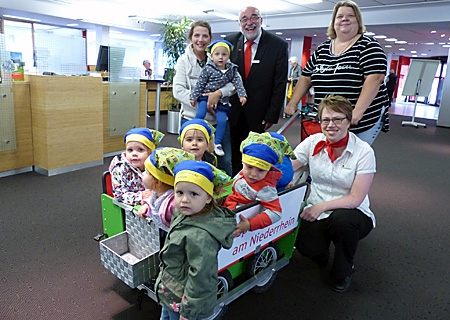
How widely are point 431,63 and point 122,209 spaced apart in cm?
1133

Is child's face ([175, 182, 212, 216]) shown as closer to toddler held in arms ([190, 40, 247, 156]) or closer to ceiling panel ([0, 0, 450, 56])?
toddler held in arms ([190, 40, 247, 156])

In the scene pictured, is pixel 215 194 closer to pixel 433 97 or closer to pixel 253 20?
pixel 253 20

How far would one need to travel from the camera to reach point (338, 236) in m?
2.09

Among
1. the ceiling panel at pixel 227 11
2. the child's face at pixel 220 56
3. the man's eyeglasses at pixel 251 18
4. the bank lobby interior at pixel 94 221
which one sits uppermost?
the ceiling panel at pixel 227 11

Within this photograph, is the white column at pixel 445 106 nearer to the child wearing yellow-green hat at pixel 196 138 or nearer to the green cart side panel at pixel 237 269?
the child wearing yellow-green hat at pixel 196 138

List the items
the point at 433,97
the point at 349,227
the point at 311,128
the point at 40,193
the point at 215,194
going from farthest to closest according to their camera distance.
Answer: the point at 433,97 < the point at 40,193 < the point at 311,128 < the point at 349,227 < the point at 215,194

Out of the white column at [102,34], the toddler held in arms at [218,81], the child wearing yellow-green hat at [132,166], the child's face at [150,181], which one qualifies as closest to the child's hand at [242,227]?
the child's face at [150,181]

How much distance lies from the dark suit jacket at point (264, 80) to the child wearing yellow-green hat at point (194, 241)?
1541mm

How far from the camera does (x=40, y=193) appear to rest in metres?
3.56

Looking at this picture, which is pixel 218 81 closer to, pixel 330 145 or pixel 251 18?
pixel 251 18

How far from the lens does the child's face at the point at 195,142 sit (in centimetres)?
209

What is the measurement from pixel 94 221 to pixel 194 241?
1941 millimetres

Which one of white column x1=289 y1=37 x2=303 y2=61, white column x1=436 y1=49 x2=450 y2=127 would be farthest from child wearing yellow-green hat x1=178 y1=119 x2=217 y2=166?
white column x1=289 y1=37 x2=303 y2=61

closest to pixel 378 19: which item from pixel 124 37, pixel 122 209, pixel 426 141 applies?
pixel 426 141
